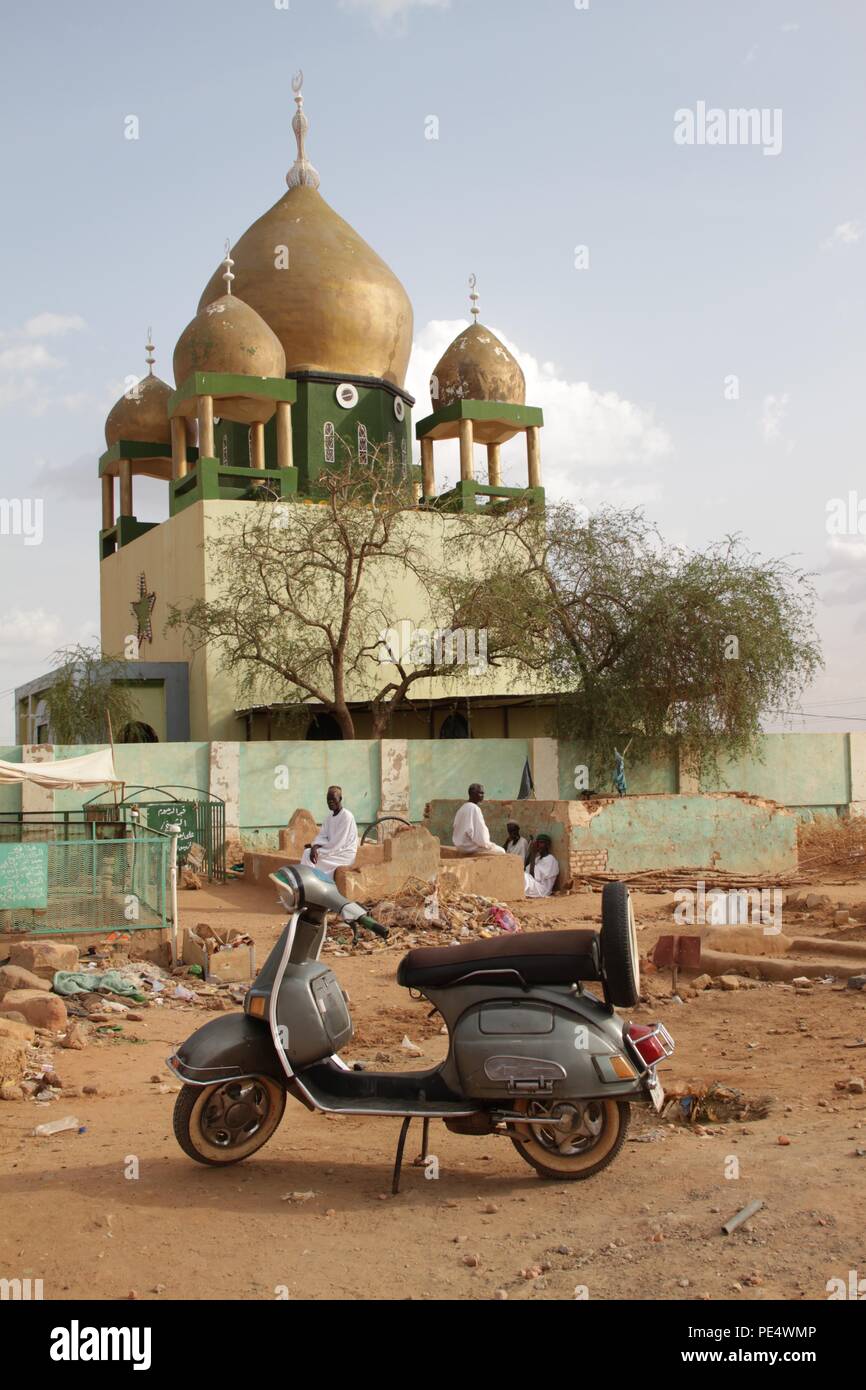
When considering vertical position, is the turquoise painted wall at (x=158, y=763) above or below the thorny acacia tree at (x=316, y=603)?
below

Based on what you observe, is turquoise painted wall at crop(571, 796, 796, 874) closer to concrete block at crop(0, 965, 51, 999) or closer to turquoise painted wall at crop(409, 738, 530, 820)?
turquoise painted wall at crop(409, 738, 530, 820)

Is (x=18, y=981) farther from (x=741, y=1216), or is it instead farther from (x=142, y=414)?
(x=142, y=414)

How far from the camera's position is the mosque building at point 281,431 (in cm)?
2598

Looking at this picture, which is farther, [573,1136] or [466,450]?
[466,450]

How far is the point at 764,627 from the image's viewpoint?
68.8 ft

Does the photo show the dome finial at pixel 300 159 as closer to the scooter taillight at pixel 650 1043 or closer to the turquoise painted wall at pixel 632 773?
the turquoise painted wall at pixel 632 773

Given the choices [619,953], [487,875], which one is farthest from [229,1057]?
[487,875]

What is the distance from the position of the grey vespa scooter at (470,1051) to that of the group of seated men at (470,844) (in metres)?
6.92

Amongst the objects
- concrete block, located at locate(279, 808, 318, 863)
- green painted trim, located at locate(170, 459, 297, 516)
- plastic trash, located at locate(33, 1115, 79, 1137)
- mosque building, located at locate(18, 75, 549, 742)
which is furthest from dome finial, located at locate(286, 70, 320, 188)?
plastic trash, located at locate(33, 1115, 79, 1137)

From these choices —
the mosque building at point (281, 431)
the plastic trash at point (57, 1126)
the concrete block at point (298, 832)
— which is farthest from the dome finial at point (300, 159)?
the plastic trash at point (57, 1126)

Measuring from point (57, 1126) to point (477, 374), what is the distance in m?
27.7

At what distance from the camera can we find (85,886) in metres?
10.8
